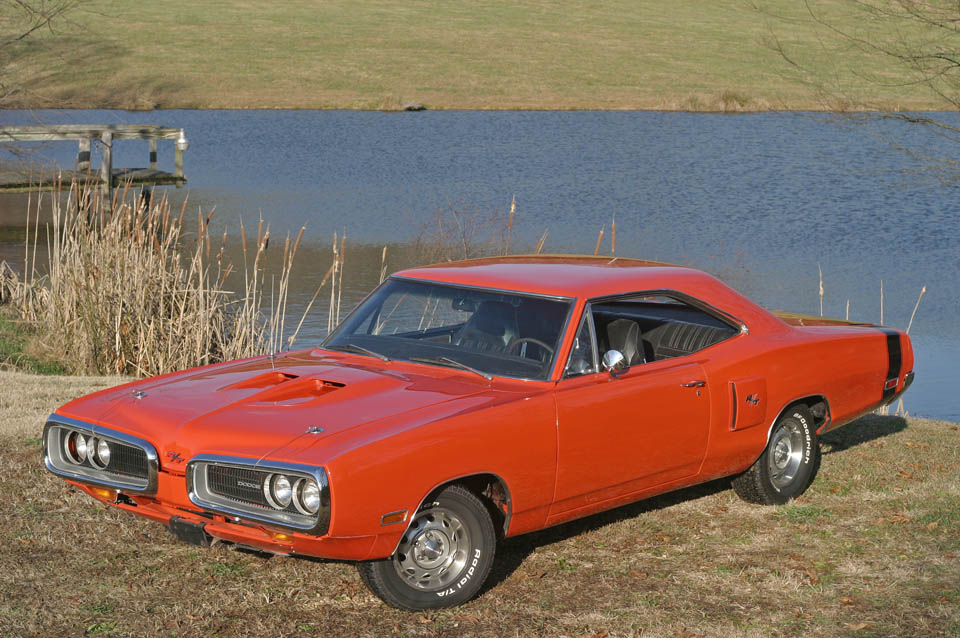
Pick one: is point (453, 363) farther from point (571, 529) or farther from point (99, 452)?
point (99, 452)

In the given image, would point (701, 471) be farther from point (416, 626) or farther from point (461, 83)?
point (461, 83)

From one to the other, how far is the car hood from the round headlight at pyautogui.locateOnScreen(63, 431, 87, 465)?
0.10 meters

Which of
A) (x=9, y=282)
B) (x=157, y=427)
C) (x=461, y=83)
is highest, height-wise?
(x=461, y=83)

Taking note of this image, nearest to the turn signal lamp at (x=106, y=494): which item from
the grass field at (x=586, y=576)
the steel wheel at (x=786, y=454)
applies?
the grass field at (x=586, y=576)

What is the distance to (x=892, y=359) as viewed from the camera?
25.1ft

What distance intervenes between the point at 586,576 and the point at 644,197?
2157 cm

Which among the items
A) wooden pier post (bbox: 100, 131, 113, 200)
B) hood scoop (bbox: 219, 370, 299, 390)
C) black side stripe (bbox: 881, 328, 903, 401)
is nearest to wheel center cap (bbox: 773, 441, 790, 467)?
black side stripe (bbox: 881, 328, 903, 401)

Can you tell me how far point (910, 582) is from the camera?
226 inches

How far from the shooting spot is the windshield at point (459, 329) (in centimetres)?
584

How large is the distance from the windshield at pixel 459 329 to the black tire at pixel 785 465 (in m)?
1.82

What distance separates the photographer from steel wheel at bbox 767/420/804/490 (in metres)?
7.02

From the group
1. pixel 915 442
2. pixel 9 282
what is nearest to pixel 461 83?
pixel 9 282

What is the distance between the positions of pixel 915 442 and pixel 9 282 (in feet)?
35.4

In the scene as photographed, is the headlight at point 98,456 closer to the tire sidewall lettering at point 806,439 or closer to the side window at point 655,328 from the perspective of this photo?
the side window at point 655,328
